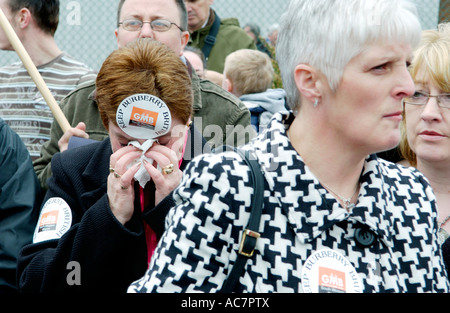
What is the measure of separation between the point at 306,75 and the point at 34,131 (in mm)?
2368

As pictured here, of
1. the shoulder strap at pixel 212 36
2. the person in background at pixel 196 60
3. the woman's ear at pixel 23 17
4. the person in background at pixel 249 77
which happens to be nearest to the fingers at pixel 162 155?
the woman's ear at pixel 23 17

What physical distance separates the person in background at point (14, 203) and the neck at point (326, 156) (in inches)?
54.8

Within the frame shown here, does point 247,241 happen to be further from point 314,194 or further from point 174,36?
point 174,36

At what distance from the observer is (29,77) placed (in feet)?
12.7

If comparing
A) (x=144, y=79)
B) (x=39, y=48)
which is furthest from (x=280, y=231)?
(x=39, y=48)

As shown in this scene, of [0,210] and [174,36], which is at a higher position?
[174,36]

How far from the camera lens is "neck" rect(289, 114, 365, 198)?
186 cm

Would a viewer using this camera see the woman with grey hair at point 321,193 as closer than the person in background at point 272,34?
Yes

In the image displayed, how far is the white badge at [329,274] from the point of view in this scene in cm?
171

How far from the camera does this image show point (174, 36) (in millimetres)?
3412

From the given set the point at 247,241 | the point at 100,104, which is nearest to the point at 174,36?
the point at 100,104

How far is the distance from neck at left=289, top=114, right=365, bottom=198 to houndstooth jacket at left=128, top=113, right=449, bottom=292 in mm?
50

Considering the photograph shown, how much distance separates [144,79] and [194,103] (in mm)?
970

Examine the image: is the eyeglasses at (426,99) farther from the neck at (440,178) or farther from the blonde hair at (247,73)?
the blonde hair at (247,73)
